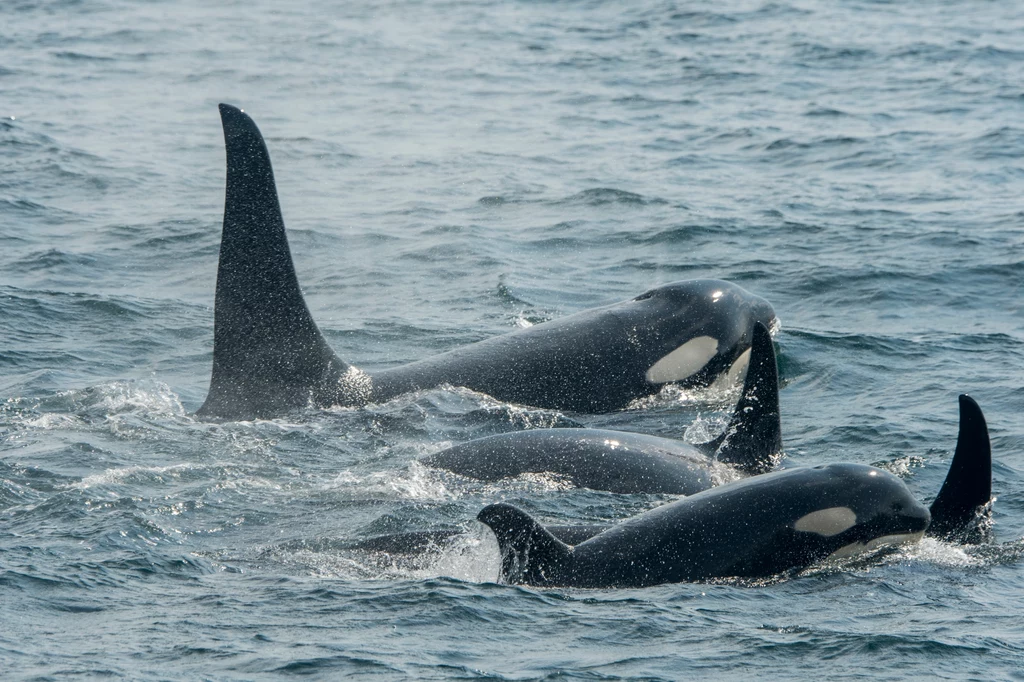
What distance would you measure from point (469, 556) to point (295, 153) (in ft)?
58.4

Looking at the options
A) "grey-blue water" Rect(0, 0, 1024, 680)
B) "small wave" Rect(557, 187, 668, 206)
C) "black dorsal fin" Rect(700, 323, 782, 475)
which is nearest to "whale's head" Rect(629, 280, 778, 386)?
"grey-blue water" Rect(0, 0, 1024, 680)

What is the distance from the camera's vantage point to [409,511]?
1072 cm

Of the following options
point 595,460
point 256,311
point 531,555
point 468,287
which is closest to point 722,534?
point 531,555

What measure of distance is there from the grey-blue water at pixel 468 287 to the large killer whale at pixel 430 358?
0.31m

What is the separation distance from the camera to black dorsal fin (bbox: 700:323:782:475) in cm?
1100

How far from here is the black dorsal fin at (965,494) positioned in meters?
10.2

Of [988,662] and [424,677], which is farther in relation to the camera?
[988,662]

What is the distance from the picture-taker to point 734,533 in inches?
366

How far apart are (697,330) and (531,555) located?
5.53 metres

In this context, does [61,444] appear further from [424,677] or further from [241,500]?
[424,677]

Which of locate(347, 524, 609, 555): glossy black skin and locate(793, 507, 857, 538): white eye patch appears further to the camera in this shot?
locate(347, 524, 609, 555): glossy black skin

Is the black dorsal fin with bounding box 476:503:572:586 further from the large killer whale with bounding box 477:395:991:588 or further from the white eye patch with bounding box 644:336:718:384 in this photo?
the white eye patch with bounding box 644:336:718:384

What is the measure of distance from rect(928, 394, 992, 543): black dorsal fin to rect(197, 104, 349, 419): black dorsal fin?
5.37 metres

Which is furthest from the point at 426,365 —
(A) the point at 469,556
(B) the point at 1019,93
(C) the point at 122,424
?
(B) the point at 1019,93
